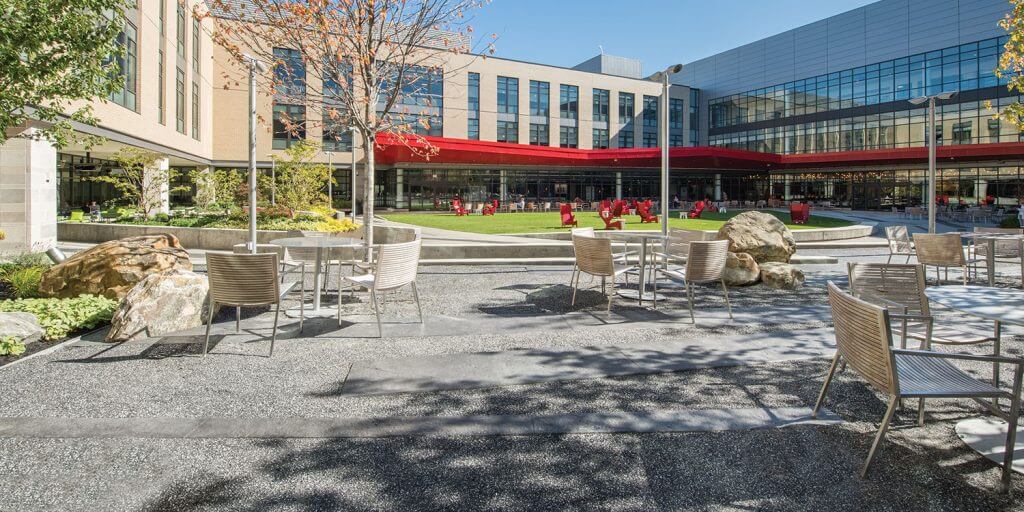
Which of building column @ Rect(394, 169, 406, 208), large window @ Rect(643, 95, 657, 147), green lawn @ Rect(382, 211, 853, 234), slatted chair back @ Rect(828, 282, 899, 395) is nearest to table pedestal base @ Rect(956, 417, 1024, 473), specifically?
slatted chair back @ Rect(828, 282, 899, 395)

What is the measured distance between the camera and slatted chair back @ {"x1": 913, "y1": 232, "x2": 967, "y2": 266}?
398 inches

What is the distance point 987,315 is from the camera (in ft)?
12.5

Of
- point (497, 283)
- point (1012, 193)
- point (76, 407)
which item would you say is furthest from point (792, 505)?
point (1012, 193)

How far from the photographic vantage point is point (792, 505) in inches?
119

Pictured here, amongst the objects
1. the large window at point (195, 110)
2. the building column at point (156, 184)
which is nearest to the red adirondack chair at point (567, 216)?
the building column at point (156, 184)

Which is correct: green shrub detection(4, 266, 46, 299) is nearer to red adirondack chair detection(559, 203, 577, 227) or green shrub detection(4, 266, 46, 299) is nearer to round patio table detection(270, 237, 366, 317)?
round patio table detection(270, 237, 366, 317)

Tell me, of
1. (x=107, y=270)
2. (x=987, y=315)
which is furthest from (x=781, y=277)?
(x=107, y=270)

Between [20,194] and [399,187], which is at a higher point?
[399,187]

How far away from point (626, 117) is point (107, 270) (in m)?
55.6

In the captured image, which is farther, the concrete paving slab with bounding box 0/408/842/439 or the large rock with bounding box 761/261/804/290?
the large rock with bounding box 761/261/804/290

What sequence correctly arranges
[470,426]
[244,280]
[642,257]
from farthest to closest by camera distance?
[642,257] < [244,280] < [470,426]

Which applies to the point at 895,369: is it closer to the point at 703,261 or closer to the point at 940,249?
the point at 703,261

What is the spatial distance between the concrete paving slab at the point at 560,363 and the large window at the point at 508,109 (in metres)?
47.3

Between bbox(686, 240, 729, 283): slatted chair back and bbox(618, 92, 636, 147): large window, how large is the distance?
52.7 meters
